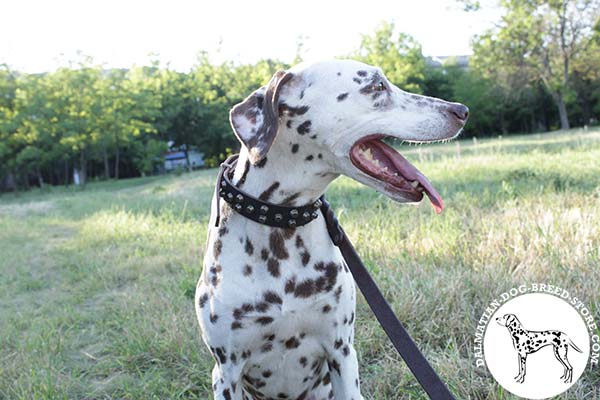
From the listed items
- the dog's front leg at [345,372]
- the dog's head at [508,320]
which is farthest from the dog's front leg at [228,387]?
the dog's head at [508,320]

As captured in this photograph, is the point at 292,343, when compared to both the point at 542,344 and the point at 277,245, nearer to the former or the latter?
the point at 277,245

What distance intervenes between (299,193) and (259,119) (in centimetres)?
34

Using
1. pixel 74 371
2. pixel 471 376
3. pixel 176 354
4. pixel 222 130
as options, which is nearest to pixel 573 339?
pixel 471 376

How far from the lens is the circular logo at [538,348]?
235 centimetres

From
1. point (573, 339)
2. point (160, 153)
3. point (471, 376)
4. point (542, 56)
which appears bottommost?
point (160, 153)

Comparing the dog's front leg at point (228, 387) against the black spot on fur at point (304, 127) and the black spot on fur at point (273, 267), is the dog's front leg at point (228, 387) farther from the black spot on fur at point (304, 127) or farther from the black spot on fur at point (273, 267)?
the black spot on fur at point (304, 127)

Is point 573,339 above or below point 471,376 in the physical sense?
above

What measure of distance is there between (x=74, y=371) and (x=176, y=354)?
26.5 inches

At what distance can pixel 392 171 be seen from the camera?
1.94 m

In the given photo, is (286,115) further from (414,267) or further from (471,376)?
(414,267)

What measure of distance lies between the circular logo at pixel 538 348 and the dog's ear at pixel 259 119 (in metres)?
1.60

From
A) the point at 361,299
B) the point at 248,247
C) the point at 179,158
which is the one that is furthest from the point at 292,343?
the point at 179,158

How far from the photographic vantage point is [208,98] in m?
37.8

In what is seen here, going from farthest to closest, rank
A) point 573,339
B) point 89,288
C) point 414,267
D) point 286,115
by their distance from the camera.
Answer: point 89,288 < point 414,267 < point 573,339 < point 286,115
